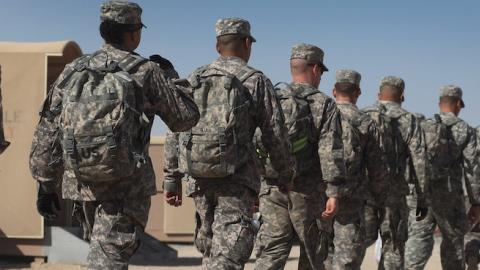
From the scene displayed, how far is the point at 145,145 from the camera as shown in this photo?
5.04m

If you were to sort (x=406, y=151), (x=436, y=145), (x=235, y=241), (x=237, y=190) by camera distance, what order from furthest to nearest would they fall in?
(x=436, y=145) < (x=406, y=151) < (x=237, y=190) < (x=235, y=241)

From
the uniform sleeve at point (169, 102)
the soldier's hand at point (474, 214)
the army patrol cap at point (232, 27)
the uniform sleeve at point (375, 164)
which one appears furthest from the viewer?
the soldier's hand at point (474, 214)

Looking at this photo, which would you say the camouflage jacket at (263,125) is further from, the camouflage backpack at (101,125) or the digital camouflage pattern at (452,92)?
the digital camouflage pattern at (452,92)

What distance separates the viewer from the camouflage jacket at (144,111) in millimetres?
4883

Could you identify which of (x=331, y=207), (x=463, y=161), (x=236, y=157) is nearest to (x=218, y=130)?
(x=236, y=157)

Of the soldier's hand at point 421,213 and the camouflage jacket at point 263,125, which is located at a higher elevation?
the camouflage jacket at point 263,125

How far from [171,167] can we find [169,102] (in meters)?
1.15

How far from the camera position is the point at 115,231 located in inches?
190

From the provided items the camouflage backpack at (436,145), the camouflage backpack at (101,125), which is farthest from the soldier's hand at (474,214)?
the camouflage backpack at (101,125)

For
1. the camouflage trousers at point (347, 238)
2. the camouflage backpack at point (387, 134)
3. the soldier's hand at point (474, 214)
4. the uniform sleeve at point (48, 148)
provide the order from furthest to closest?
the soldier's hand at point (474, 214) < the camouflage backpack at point (387, 134) < the camouflage trousers at point (347, 238) < the uniform sleeve at point (48, 148)

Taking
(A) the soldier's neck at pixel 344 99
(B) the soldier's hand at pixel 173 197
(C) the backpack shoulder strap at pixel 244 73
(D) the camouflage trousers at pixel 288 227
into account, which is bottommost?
(D) the camouflage trousers at pixel 288 227

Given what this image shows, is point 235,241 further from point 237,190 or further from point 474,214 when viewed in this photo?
point 474,214

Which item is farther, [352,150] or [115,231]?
[352,150]

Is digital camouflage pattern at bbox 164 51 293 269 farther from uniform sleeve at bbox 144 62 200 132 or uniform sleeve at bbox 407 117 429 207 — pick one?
uniform sleeve at bbox 407 117 429 207
